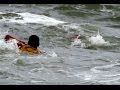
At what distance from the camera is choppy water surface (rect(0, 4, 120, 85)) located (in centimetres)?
615

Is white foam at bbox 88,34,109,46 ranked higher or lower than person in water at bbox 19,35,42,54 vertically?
higher

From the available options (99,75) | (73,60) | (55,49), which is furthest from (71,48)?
(99,75)

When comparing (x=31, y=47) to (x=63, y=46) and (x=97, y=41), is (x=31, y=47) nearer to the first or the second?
(x=63, y=46)

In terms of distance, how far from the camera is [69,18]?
1653 cm

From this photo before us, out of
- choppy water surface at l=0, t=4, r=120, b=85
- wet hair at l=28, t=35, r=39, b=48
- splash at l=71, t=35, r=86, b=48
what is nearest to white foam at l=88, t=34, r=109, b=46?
choppy water surface at l=0, t=4, r=120, b=85

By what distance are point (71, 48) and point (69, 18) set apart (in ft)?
20.8

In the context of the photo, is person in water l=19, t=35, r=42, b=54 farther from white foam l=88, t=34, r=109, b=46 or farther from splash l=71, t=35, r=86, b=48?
white foam l=88, t=34, r=109, b=46

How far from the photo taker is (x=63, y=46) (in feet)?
34.6

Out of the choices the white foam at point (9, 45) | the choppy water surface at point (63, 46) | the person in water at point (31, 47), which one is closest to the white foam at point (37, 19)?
the choppy water surface at point (63, 46)

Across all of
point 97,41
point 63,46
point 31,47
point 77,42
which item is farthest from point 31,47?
point 97,41

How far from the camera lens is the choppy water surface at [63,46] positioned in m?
6.15

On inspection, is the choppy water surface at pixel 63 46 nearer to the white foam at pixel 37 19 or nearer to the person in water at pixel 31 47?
the white foam at pixel 37 19

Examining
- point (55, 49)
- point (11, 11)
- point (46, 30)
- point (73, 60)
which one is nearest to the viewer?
point (73, 60)
